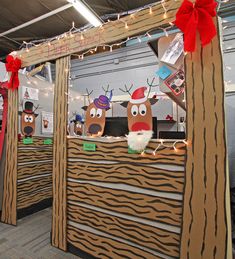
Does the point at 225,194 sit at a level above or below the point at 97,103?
below

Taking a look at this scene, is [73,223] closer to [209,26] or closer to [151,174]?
[151,174]

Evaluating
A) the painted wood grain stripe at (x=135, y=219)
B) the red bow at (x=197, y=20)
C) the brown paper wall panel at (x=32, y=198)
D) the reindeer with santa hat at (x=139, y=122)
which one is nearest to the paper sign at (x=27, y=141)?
the brown paper wall panel at (x=32, y=198)

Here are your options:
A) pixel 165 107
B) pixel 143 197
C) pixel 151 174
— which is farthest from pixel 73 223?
pixel 165 107

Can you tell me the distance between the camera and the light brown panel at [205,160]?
3.87 ft

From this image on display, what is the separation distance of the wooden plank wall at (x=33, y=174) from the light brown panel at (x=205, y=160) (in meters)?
2.22

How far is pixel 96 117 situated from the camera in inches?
72.5

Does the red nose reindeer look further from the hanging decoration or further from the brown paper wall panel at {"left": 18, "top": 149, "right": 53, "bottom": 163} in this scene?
the hanging decoration

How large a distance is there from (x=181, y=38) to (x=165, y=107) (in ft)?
7.20

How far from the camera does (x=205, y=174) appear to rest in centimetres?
123

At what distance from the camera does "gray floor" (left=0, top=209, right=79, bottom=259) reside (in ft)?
6.00

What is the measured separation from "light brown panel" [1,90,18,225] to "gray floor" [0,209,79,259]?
162 mm

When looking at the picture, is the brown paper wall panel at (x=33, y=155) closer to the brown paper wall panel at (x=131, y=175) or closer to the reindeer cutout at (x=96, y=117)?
the brown paper wall panel at (x=131, y=175)

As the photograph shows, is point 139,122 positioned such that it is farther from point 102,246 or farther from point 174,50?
point 102,246

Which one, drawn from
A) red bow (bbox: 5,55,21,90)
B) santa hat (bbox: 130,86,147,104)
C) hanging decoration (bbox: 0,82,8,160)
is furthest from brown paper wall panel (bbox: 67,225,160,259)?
red bow (bbox: 5,55,21,90)
